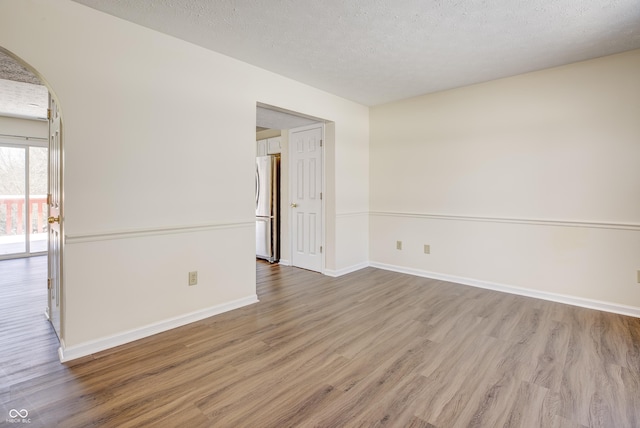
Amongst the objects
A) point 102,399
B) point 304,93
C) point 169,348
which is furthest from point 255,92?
point 102,399

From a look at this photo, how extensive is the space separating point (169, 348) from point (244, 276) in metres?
1.03

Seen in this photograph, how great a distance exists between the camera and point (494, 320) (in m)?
2.88

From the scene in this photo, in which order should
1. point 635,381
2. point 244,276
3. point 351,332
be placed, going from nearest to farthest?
1. point 635,381
2. point 351,332
3. point 244,276

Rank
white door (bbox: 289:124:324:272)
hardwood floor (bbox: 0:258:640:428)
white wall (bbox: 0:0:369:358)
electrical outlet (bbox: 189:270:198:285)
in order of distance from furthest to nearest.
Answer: white door (bbox: 289:124:324:272) < electrical outlet (bbox: 189:270:198:285) < white wall (bbox: 0:0:369:358) < hardwood floor (bbox: 0:258:640:428)

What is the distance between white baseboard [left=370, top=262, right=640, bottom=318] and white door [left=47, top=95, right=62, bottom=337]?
3.80m

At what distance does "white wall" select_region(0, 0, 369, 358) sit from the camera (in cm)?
217

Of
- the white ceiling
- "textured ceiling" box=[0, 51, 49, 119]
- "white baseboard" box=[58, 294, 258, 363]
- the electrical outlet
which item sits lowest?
"white baseboard" box=[58, 294, 258, 363]

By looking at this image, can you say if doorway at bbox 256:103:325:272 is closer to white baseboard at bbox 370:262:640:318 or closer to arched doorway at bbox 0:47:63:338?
white baseboard at bbox 370:262:640:318

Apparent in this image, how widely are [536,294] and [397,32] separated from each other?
306 cm

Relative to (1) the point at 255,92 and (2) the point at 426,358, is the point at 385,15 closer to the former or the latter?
(1) the point at 255,92

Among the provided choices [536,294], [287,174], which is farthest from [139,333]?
[536,294]

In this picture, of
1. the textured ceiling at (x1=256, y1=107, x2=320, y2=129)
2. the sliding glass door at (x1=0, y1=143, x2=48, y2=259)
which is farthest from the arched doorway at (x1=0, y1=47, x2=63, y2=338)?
the textured ceiling at (x1=256, y1=107, x2=320, y2=129)

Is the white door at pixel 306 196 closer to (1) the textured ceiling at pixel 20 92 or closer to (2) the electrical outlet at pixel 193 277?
(2) the electrical outlet at pixel 193 277

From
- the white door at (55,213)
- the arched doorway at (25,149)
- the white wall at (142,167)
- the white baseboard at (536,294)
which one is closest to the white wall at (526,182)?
the white baseboard at (536,294)
